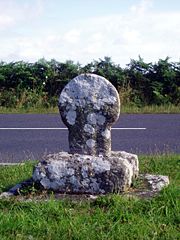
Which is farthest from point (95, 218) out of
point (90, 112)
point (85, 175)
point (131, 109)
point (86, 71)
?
point (86, 71)

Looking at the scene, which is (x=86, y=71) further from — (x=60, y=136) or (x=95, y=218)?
(x=95, y=218)

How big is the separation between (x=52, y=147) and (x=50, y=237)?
536 cm

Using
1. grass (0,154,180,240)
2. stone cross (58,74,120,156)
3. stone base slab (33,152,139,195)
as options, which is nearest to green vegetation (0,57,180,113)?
stone cross (58,74,120,156)

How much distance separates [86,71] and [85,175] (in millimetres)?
10895

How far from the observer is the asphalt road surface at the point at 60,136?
31.8 feet

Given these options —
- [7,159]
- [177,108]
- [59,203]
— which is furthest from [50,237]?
[177,108]

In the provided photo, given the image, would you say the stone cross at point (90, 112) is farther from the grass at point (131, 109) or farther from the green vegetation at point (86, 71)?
the green vegetation at point (86, 71)

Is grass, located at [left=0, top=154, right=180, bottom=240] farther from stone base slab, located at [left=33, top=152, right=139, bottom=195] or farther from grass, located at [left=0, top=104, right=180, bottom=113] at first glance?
grass, located at [left=0, top=104, right=180, bottom=113]

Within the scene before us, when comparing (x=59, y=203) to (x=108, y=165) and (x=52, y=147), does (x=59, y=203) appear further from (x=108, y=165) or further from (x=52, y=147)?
(x=52, y=147)

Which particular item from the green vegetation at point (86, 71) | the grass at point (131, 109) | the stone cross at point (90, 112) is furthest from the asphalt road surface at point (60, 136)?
the stone cross at point (90, 112)

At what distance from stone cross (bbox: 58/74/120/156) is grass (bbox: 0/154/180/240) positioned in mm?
728

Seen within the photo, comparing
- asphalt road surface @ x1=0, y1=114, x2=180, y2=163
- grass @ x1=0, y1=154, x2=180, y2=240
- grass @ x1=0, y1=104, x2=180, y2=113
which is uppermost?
grass @ x1=0, y1=104, x2=180, y2=113

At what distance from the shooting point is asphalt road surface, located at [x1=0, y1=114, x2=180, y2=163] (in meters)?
9.70

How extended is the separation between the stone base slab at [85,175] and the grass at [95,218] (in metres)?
0.24
